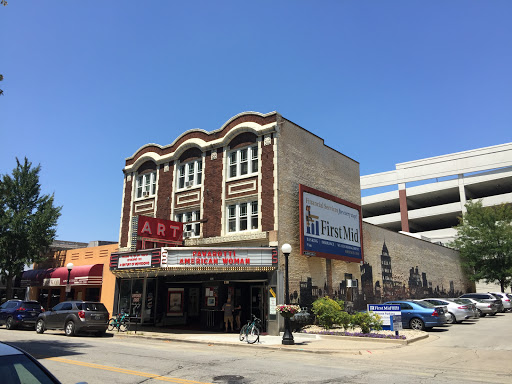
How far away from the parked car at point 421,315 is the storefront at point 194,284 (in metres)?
6.64

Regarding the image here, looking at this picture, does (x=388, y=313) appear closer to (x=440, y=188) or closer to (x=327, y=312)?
(x=327, y=312)

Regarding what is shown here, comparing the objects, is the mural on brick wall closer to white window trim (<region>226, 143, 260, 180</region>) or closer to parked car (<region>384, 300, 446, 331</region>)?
parked car (<region>384, 300, 446, 331</region>)

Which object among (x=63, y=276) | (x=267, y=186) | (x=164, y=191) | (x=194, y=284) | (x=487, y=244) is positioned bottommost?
(x=194, y=284)

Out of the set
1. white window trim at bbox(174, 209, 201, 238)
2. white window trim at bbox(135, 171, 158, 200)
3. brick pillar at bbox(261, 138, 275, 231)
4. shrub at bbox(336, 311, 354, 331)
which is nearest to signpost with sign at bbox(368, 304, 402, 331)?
shrub at bbox(336, 311, 354, 331)

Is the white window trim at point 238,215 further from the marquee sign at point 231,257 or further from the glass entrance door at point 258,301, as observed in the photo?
the glass entrance door at point 258,301

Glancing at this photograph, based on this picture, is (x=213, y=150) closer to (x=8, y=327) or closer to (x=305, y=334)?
(x=305, y=334)

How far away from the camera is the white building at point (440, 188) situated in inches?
2254

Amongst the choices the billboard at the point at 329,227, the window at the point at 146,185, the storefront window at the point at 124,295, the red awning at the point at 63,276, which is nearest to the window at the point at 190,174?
the window at the point at 146,185

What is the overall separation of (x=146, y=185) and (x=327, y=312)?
16.1 metres

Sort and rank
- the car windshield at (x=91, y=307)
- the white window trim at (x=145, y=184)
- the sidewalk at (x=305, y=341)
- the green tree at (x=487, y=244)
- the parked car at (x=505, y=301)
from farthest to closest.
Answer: the green tree at (x=487, y=244) < the parked car at (x=505, y=301) < the white window trim at (x=145, y=184) < the car windshield at (x=91, y=307) < the sidewalk at (x=305, y=341)

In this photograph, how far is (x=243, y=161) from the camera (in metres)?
24.3

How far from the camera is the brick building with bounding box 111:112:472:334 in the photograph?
21422mm

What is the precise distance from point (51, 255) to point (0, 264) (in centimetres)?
378

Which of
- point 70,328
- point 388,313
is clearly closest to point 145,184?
point 70,328
